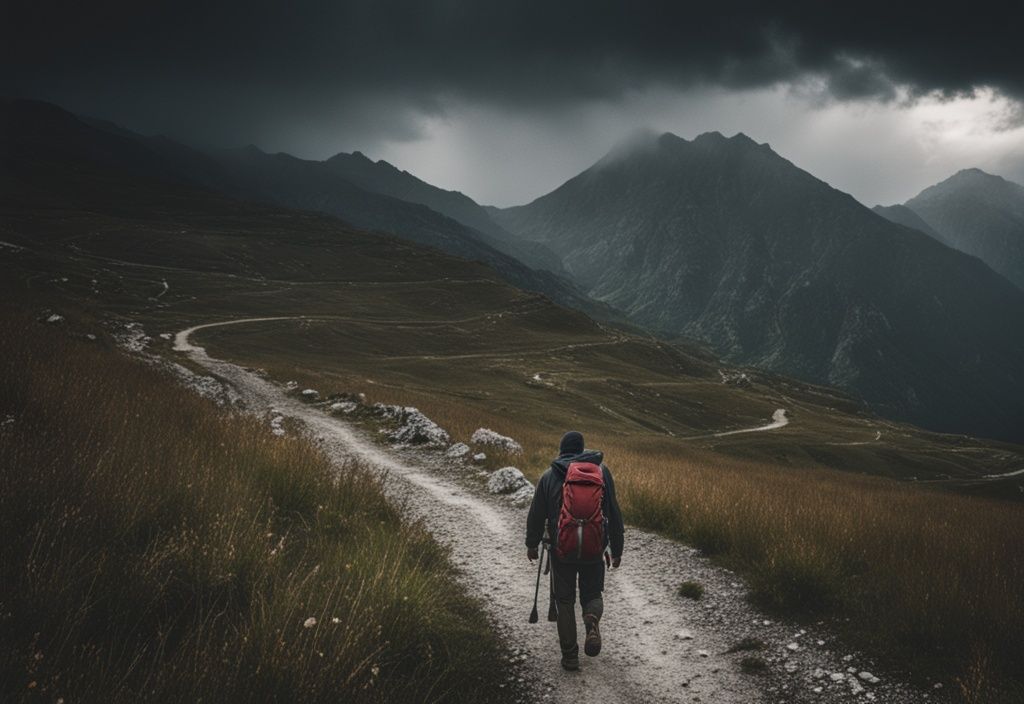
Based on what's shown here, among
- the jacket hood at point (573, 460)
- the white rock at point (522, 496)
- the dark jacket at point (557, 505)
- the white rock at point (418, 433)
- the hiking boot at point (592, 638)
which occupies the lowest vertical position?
the white rock at point (418, 433)

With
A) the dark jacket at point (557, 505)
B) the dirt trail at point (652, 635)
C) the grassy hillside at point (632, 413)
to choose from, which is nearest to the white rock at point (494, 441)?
the grassy hillside at point (632, 413)

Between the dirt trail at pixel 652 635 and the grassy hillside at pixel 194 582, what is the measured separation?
2.58 feet

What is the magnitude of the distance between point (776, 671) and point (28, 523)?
8.26 metres

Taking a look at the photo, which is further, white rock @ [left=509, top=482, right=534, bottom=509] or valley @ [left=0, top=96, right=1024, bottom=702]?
white rock @ [left=509, top=482, right=534, bottom=509]

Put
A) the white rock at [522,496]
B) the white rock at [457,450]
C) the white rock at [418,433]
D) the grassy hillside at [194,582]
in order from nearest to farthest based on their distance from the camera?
the grassy hillside at [194,582]
the white rock at [522,496]
the white rock at [457,450]
the white rock at [418,433]

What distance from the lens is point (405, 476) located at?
1623 centimetres

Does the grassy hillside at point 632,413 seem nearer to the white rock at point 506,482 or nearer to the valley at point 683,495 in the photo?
the valley at point 683,495

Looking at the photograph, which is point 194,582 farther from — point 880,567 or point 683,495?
point 683,495

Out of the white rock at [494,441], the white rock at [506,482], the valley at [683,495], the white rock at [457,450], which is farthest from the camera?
the white rock at [494,441]

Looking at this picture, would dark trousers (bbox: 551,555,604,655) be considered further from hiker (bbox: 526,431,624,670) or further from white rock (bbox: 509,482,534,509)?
white rock (bbox: 509,482,534,509)

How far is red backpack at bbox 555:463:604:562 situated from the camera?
6.36m

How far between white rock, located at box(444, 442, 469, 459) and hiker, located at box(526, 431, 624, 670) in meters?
11.6

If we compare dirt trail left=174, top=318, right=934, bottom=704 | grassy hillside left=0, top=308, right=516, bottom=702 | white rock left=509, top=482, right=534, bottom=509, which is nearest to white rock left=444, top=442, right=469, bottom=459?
white rock left=509, top=482, right=534, bottom=509

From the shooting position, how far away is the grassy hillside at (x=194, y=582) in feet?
11.9
